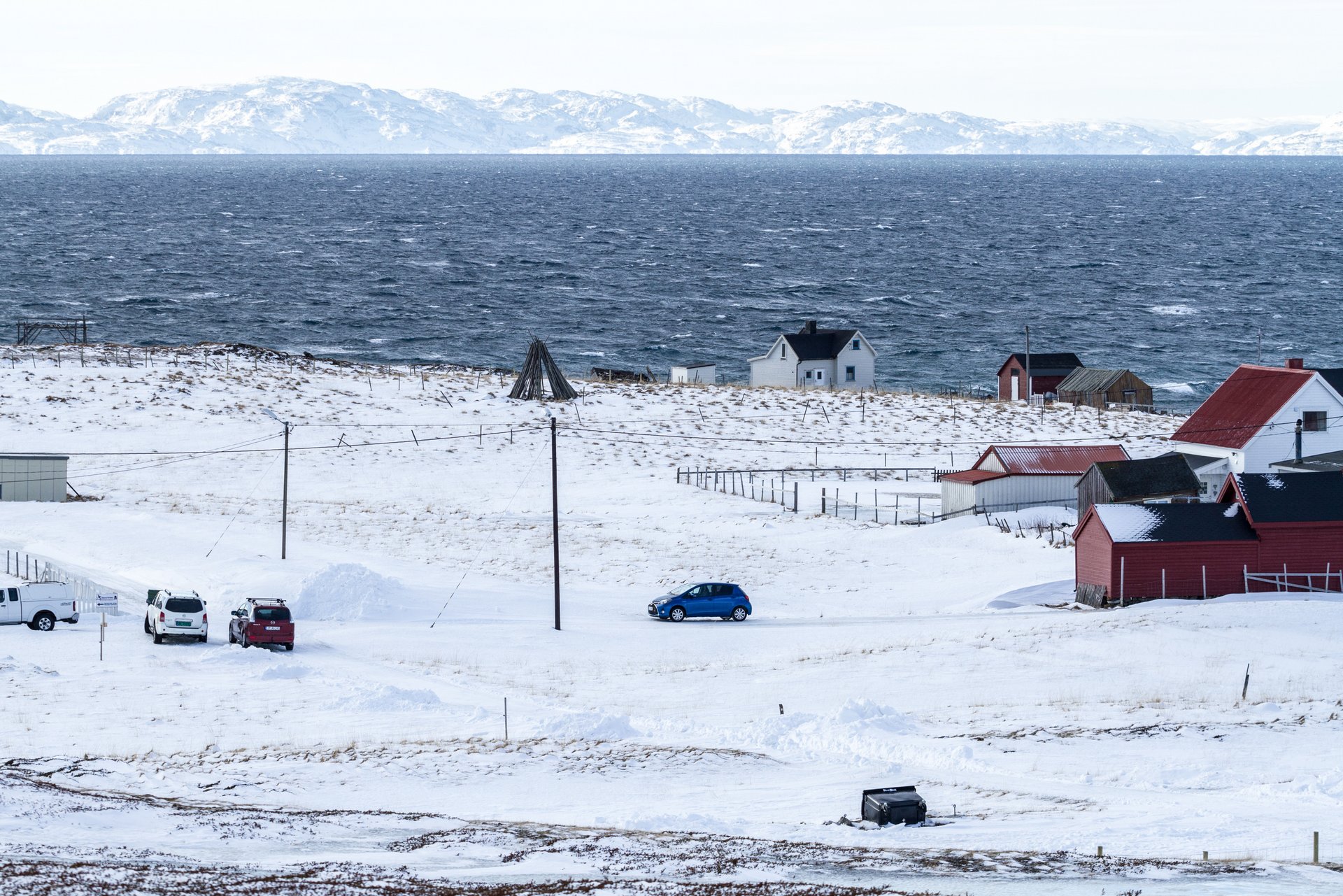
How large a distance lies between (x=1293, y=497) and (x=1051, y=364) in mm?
44900

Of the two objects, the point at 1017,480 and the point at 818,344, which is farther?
the point at 818,344

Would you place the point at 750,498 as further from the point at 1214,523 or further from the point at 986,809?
the point at 986,809

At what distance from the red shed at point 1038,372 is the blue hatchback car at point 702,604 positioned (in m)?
47.7

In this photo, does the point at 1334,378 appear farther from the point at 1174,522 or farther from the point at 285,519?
the point at 285,519

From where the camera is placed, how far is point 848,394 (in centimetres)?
8238

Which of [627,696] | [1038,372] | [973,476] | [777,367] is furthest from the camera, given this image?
[777,367]

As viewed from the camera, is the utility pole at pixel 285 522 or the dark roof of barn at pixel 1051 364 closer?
the utility pole at pixel 285 522

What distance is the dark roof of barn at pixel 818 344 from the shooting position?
91.5 m

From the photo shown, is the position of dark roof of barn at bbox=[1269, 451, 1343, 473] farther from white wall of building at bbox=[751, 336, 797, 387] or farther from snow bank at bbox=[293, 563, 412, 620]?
white wall of building at bbox=[751, 336, 797, 387]

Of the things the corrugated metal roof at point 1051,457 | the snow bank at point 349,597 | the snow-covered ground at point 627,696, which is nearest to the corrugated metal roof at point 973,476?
the corrugated metal roof at point 1051,457

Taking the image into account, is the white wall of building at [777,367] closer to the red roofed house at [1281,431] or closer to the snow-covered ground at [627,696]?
the snow-covered ground at [627,696]

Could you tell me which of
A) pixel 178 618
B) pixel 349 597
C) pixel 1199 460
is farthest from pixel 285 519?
pixel 1199 460

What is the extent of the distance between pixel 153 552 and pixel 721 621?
1909cm

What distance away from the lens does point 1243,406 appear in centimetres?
5575
